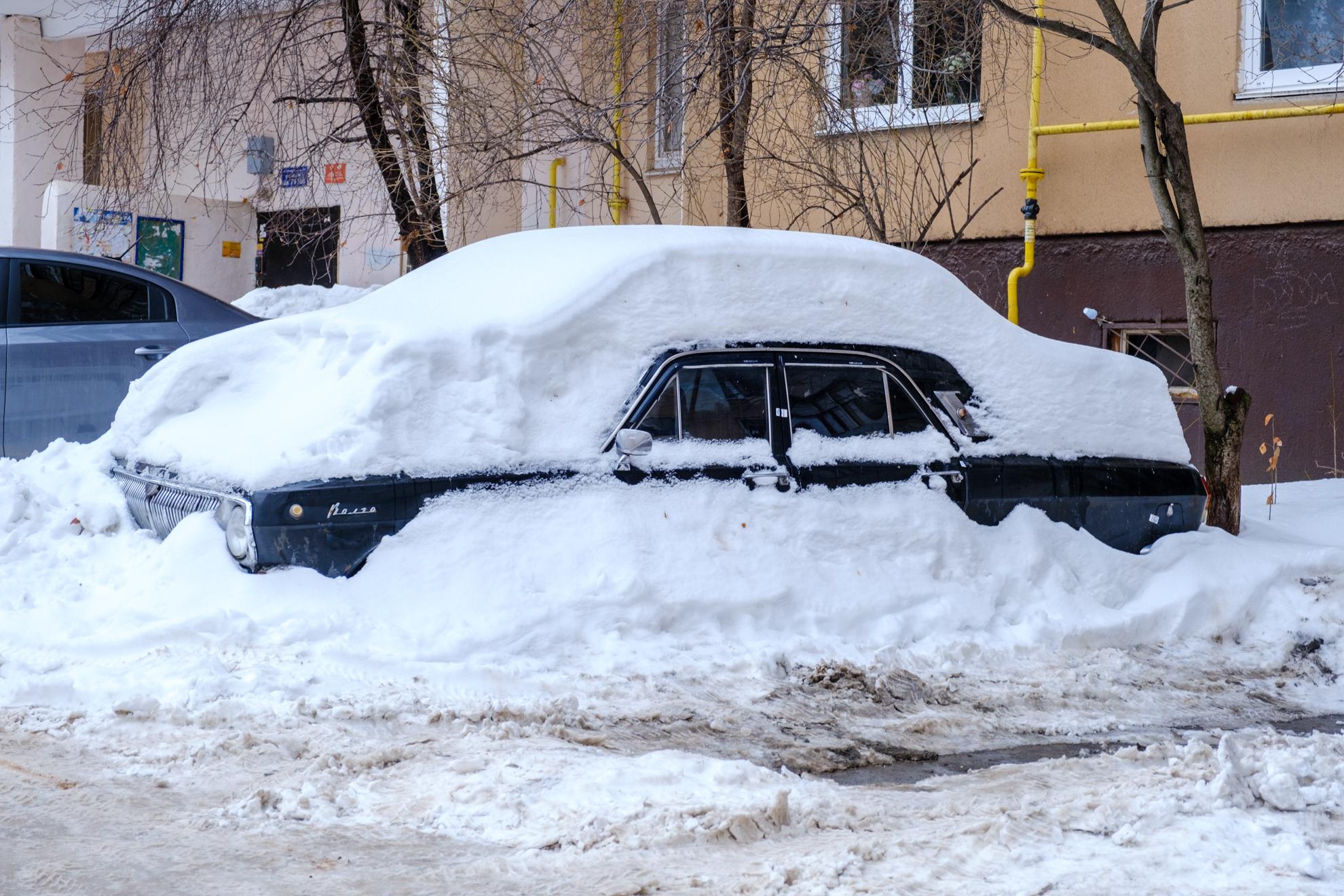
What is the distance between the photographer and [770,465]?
5492 mm

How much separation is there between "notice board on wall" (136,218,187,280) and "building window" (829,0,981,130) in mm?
7744

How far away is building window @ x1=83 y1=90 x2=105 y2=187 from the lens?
910 cm

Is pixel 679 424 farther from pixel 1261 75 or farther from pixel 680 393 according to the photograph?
pixel 1261 75

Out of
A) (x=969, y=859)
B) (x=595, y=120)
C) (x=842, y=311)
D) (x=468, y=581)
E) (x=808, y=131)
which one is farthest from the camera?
(x=808, y=131)

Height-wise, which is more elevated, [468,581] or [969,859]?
[468,581]

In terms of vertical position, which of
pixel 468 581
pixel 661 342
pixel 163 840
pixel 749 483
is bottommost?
pixel 163 840

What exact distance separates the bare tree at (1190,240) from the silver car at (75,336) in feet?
17.2

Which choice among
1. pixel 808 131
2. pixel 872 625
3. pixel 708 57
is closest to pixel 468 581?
pixel 872 625

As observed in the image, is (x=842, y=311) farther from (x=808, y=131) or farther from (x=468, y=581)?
(x=808, y=131)

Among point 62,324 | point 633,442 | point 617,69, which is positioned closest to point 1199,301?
point 633,442

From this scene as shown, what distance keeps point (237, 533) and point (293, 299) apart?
7084 millimetres

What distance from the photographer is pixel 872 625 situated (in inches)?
210

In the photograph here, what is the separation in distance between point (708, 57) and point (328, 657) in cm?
489

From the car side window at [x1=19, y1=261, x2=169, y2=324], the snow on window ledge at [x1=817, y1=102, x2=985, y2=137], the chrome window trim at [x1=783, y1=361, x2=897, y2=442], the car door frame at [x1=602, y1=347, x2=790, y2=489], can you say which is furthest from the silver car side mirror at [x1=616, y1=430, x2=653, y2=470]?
the snow on window ledge at [x1=817, y1=102, x2=985, y2=137]
